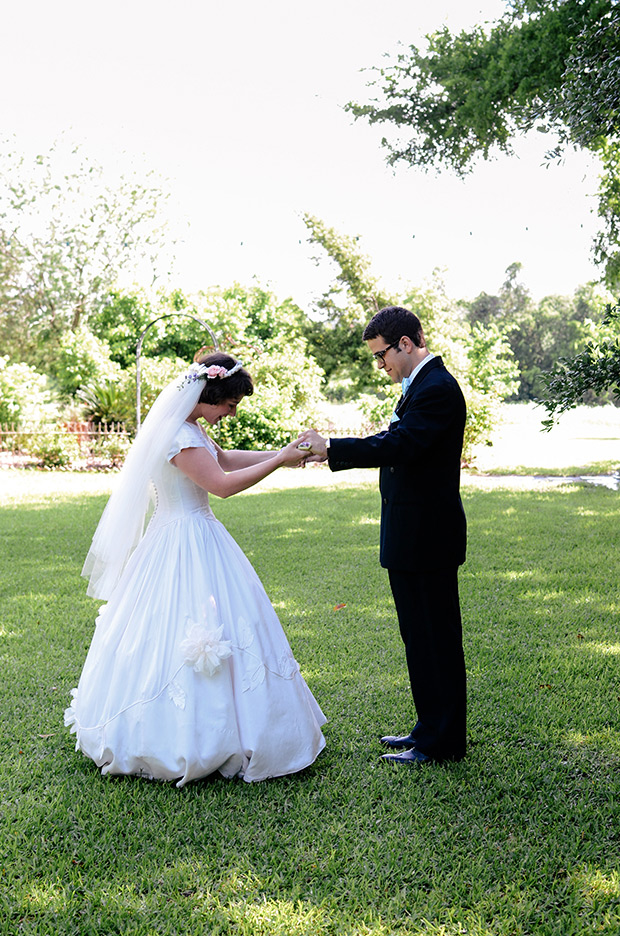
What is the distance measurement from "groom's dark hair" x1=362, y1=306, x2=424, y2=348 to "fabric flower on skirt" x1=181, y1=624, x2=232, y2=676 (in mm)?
1496

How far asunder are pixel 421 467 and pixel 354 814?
4.83 ft

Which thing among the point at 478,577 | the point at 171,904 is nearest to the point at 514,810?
the point at 171,904

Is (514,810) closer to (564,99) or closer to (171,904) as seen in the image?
(171,904)

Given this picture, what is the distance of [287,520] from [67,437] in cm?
1026

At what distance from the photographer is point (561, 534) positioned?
9.63m

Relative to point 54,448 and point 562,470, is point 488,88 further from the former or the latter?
point 54,448

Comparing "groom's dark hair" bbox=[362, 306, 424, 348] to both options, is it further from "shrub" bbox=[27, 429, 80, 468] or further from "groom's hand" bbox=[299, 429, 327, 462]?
"shrub" bbox=[27, 429, 80, 468]

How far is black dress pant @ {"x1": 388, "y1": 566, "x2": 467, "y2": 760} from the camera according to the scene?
11.5 ft

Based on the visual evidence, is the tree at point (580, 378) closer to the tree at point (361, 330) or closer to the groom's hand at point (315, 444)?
the groom's hand at point (315, 444)

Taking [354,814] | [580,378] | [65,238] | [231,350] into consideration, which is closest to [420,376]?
[580,378]

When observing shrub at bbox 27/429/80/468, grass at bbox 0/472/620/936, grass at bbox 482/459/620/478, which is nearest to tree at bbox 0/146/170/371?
shrub at bbox 27/429/80/468

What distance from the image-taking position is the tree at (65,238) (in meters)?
31.3

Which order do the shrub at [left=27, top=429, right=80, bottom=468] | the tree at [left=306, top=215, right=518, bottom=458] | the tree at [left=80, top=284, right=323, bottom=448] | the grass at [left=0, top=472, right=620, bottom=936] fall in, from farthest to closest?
the tree at [left=306, top=215, right=518, bottom=458] < the tree at [left=80, top=284, right=323, bottom=448] < the shrub at [left=27, top=429, right=80, bottom=468] < the grass at [left=0, top=472, right=620, bottom=936]

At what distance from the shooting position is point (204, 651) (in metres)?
3.32
